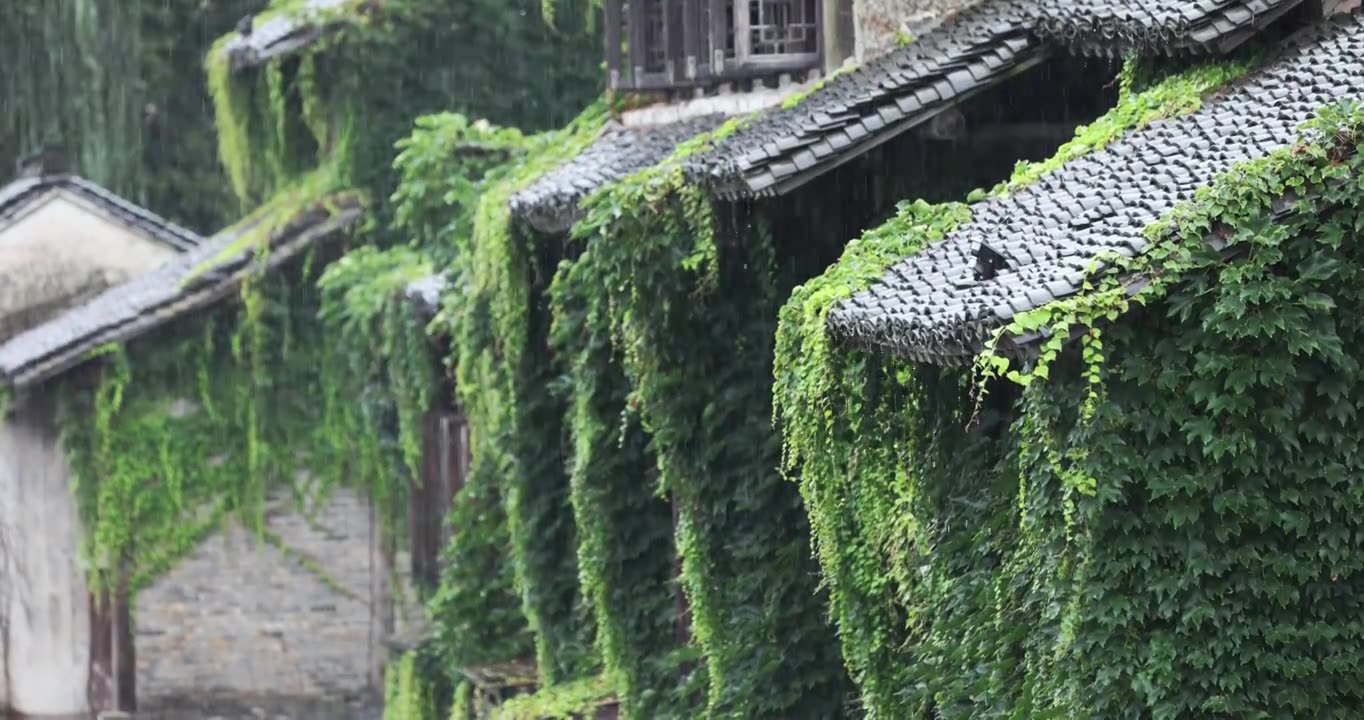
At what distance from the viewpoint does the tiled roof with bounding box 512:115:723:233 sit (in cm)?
1502

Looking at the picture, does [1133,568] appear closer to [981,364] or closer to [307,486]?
[981,364]

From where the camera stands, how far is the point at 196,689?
2308 centimetres

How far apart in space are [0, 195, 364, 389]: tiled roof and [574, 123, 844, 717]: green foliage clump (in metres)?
9.50

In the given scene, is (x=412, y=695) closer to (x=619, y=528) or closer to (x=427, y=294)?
(x=427, y=294)

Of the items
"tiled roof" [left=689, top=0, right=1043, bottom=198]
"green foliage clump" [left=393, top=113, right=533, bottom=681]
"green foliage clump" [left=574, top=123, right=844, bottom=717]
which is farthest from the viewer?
"green foliage clump" [left=393, top=113, right=533, bottom=681]

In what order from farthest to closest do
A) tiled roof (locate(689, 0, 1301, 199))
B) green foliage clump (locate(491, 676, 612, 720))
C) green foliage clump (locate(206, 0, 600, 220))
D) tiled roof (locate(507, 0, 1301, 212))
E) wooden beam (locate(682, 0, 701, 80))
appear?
green foliage clump (locate(206, 0, 600, 220))
wooden beam (locate(682, 0, 701, 80))
green foliage clump (locate(491, 676, 612, 720))
tiled roof (locate(689, 0, 1301, 199))
tiled roof (locate(507, 0, 1301, 212))

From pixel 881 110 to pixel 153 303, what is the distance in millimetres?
11755

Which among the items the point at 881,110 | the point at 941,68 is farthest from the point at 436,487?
the point at 941,68

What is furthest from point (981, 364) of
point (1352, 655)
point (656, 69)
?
point (656, 69)

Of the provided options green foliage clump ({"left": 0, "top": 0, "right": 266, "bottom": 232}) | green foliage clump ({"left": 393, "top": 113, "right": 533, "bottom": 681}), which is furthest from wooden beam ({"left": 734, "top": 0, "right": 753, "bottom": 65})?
green foliage clump ({"left": 0, "top": 0, "right": 266, "bottom": 232})

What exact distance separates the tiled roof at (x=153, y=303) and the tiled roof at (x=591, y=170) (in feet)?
23.1

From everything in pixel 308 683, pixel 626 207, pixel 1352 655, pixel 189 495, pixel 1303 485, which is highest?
pixel 626 207

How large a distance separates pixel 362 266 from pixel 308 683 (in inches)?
157

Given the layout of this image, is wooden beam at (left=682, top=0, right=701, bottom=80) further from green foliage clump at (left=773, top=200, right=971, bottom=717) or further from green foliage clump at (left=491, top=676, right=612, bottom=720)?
green foliage clump at (left=773, top=200, right=971, bottom=717)
